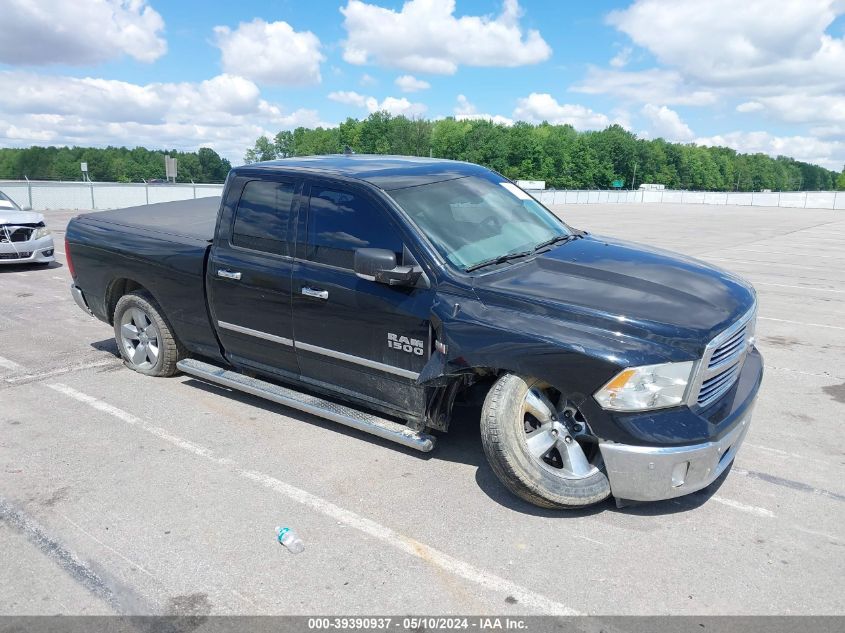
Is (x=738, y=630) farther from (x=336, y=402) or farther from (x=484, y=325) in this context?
(x=336, y=402)

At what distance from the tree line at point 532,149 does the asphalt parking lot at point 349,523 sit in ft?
291

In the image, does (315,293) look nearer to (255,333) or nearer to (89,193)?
(255,333)

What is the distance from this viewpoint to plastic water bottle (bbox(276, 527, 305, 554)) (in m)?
3.31

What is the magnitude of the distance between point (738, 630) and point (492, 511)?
4.41 ft

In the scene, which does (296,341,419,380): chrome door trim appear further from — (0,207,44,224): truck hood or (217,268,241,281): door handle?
(0,207,44,224): truck hood

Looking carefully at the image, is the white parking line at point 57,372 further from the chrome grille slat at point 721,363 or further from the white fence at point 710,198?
the white fence at point 710,198

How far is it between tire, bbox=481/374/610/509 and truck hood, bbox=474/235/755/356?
465 millimetres

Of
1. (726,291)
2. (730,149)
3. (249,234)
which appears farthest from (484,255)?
(730,149)

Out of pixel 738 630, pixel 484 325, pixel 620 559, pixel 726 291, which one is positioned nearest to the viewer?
pixel 738 630

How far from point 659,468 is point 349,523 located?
1.65 m

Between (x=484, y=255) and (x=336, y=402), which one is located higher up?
(x=484, y=255)

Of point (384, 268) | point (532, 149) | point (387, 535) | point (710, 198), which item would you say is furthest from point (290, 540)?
point (532, 149)

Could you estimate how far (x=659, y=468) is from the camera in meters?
3.25

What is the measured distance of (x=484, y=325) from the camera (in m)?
3.58
